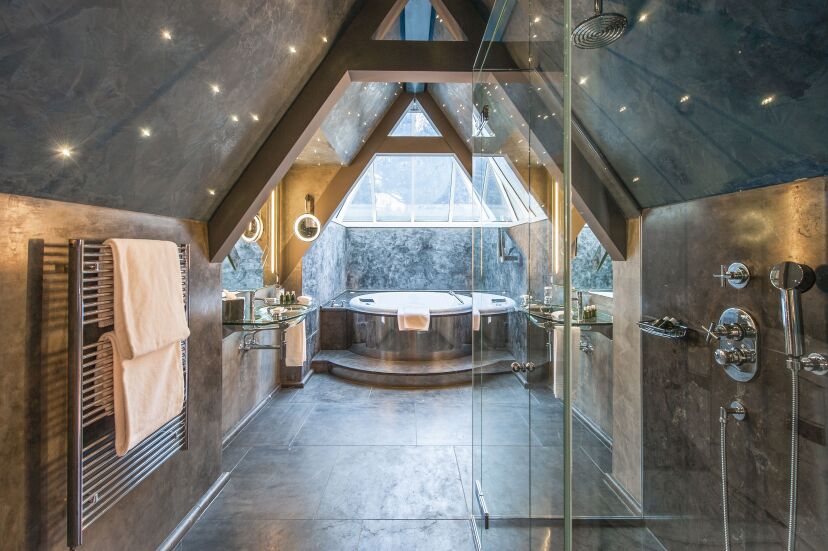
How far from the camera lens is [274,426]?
3227 millimetres

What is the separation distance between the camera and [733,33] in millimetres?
1046

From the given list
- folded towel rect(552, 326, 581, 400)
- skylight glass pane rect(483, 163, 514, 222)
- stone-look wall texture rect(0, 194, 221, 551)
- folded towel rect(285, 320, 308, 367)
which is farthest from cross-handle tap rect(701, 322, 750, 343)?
folded towel rect(285, 320, 308, 367)

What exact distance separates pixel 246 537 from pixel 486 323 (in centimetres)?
179

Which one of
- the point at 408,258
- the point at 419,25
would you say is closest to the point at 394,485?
the point at 419,25

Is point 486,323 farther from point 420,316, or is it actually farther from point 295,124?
point 420,316

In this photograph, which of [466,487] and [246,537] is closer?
[246,537]

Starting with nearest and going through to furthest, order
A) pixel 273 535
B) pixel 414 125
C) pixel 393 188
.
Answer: pixel 273 535, pixel 414 125, pixel 393 188

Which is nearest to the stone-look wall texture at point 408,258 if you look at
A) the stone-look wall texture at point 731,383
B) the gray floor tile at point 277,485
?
the gray floor tile at point 277,485

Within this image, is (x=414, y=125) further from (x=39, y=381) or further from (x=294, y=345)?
(x=39, y=381)

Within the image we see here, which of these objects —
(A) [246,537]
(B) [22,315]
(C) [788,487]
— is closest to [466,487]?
(A) [246,537]

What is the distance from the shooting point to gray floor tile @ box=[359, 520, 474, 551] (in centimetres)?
191

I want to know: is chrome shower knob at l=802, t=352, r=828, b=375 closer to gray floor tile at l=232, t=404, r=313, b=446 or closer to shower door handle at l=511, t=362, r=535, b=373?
shower door handle at l=511, t=362, r=535, b=373

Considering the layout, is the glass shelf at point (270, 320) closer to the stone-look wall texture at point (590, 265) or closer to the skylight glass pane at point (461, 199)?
the stone-look wall texture at point (590, 265)

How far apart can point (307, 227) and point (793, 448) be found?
4.03m
